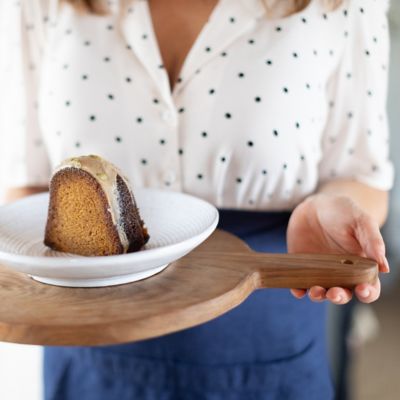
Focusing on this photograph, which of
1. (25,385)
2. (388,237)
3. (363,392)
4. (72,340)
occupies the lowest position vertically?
(363,392)

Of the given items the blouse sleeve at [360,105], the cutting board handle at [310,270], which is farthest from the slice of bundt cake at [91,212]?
the blouse sleeve at [360,105]

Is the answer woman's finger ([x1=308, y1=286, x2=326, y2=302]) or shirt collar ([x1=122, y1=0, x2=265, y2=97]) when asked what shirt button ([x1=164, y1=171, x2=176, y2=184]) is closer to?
shirt collar ([x1=122, y1=0, x2=265, y2=97])

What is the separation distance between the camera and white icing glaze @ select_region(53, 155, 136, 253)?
2.03ft

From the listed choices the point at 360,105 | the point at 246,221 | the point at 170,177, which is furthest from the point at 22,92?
the point at 360,105

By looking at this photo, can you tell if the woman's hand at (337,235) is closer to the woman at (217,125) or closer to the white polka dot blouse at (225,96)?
the woman at (217,125)

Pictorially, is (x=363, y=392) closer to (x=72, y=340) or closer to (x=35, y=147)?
(x=35, y=147)

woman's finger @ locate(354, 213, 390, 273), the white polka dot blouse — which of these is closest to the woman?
the white polka dot blouse


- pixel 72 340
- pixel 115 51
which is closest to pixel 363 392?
pixel 115 51

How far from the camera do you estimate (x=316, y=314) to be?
92cm

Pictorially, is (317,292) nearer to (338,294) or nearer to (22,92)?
(338,294)

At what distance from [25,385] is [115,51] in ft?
3.09

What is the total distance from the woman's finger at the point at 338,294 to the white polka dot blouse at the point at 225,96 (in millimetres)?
260

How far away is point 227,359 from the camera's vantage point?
84 centimetres

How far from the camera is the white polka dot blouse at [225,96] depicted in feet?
2.51
